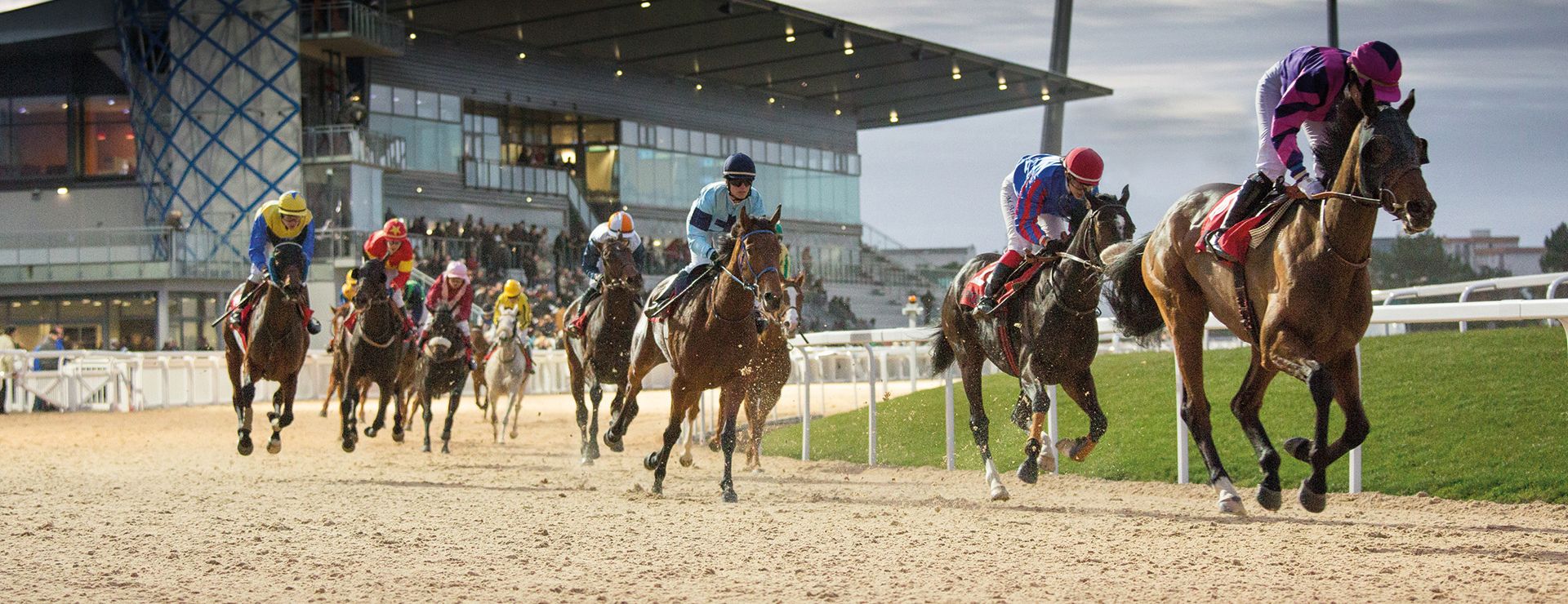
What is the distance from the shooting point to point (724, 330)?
8672mm

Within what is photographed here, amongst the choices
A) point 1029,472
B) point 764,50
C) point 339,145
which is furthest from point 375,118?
point 1029,472

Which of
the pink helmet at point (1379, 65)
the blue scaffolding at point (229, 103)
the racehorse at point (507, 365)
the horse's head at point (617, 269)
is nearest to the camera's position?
the pink helmet at point (1379, 65)

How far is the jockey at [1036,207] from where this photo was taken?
310 inches

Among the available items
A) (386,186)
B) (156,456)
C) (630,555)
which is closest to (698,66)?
(386,186)

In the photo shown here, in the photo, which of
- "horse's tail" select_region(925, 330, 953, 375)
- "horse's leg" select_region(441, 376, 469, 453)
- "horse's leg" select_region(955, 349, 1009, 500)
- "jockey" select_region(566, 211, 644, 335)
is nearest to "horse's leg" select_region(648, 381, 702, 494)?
"horse's tail" select_region(925, 330, 953, 375)

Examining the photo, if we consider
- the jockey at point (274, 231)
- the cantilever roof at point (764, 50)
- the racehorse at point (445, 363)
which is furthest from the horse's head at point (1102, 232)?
the cantilever roof at point (764, 50)

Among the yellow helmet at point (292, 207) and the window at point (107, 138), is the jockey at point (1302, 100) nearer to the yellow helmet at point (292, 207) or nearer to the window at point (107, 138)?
the yellow helmet at point (292, 207)

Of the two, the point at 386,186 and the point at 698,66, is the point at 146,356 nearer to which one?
the point at 386,186

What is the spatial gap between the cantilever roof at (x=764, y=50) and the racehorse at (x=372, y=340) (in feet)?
74.0

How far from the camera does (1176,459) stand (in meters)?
9.20

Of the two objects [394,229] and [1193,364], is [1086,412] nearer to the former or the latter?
[1193,364]

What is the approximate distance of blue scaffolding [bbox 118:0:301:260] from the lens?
3228 centimetres

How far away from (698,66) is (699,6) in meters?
7.73

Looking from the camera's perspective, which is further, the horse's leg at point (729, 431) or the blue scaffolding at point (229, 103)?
the blue scaffolding at point (229, 103)
